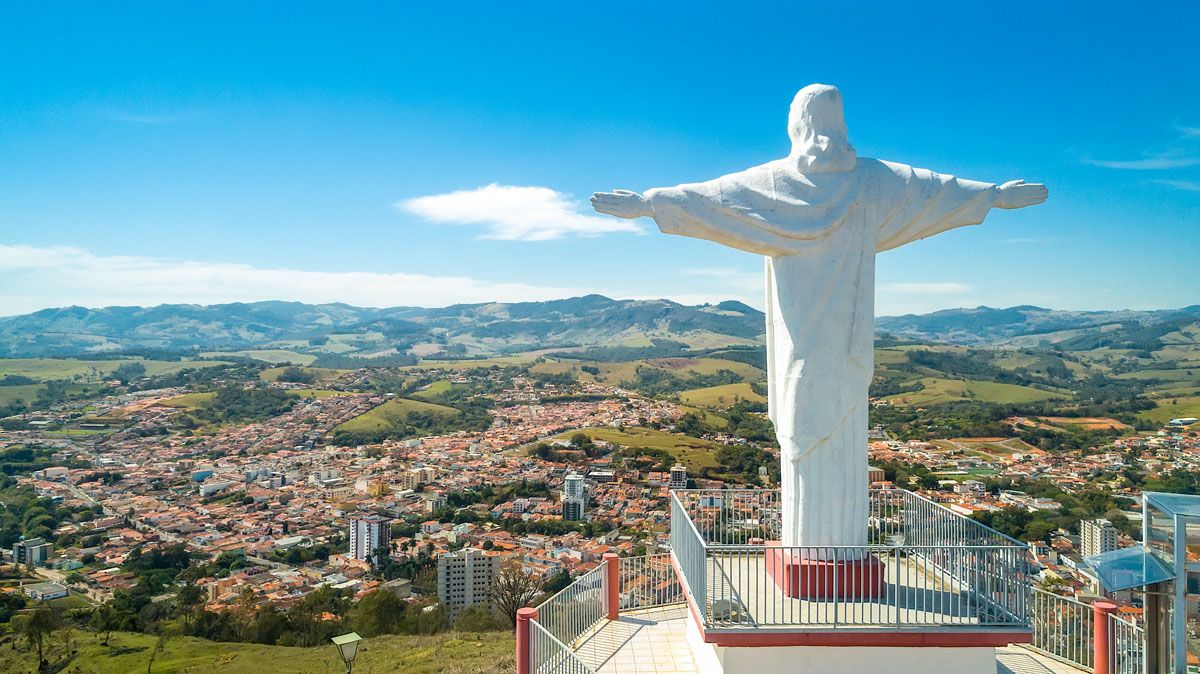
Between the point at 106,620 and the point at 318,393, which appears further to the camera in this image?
the point at 318,393

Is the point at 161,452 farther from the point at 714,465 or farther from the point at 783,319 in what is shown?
the point at 783,319

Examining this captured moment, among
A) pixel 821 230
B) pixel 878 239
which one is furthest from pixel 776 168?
pixel 878 239

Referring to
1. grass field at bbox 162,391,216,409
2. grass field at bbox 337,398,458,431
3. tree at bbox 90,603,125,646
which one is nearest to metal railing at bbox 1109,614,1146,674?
tree at bbox 90,603,125,646

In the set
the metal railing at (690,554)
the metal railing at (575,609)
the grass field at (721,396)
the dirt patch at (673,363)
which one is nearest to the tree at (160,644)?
the metal railing at (575,609)

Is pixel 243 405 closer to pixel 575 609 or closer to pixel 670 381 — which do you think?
pixel 670 381

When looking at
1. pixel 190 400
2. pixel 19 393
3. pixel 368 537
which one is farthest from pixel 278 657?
pixel 19 393

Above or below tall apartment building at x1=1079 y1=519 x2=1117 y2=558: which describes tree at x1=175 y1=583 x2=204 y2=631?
below

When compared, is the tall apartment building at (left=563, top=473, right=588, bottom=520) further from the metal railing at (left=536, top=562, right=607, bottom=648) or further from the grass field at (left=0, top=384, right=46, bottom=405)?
the grass field at (left=0, top=384, right=46, bottom=405)

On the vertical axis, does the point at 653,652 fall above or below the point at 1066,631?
below
